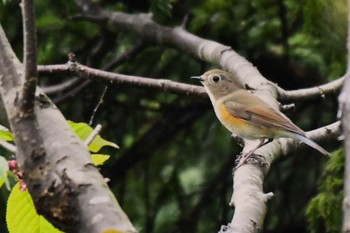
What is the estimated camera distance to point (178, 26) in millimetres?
5227

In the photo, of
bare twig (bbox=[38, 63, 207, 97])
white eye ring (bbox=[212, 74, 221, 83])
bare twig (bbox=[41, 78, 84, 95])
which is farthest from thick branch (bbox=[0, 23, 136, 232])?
bare twig (bbox=[41, 78, 84, 95])

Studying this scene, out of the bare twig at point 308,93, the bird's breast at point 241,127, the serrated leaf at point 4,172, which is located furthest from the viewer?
the bird's breast at point 241,127

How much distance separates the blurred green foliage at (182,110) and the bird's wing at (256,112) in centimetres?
59

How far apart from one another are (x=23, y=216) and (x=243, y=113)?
255cm

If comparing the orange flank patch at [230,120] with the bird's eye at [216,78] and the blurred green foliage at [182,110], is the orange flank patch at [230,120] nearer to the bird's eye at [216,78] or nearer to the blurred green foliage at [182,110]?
the bird's eye at [216,78]

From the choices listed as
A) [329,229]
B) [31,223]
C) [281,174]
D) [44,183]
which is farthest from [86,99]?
[44,183]

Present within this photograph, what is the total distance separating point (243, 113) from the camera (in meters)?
4.70

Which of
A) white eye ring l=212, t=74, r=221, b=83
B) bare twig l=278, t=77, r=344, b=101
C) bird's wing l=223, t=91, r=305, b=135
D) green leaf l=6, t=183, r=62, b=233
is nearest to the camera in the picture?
green leaf l=6, t=183, r=62, b=233

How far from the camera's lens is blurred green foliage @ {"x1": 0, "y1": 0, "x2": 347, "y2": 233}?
17.2ft

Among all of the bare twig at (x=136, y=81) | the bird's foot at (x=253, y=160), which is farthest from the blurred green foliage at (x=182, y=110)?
the bird's foot at (x=253, y=160)

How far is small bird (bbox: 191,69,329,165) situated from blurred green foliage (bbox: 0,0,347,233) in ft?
1.83

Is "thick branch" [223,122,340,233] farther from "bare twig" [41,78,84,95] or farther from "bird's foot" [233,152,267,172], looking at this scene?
"bare twig" [41,78,84,95]

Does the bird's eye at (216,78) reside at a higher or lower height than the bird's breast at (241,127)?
higher

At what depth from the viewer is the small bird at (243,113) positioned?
Result: 4056 mm
